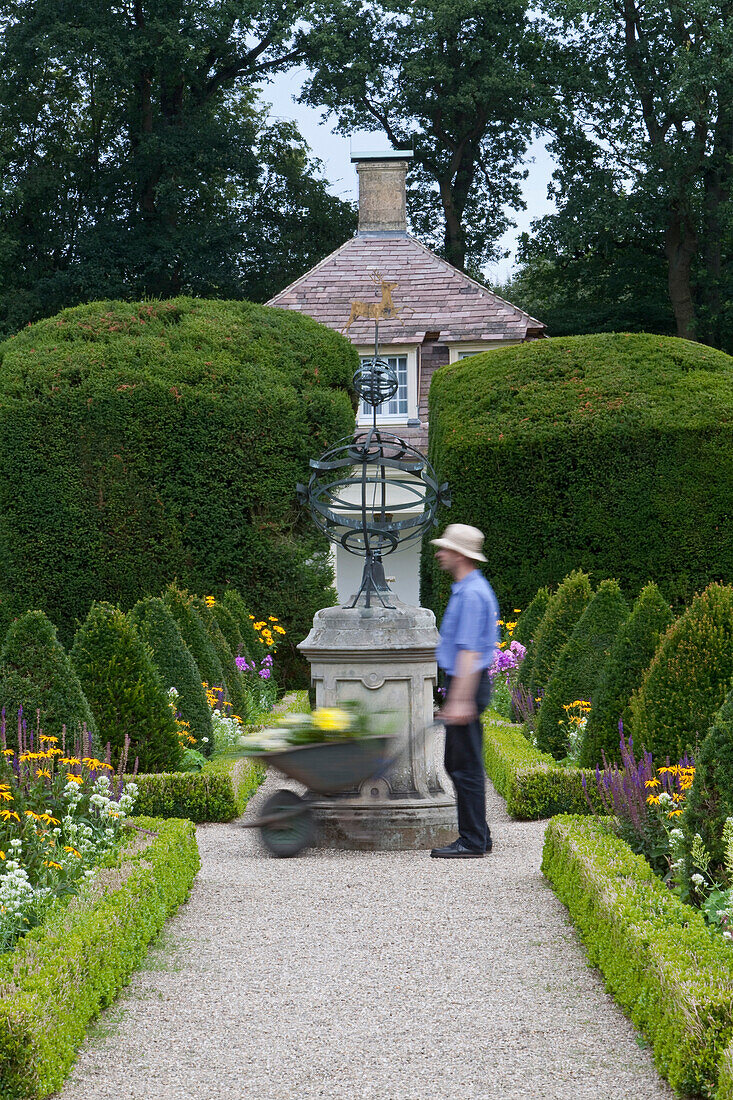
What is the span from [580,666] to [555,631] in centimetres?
124

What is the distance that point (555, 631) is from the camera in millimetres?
9734

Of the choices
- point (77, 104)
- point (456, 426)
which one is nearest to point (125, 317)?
point (456, 426)

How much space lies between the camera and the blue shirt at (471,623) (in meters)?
5.94

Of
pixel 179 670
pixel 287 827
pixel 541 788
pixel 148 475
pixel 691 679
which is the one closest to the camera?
pixel 691 679

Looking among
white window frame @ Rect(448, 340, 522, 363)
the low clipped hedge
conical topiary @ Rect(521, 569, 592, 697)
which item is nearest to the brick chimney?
white window frame @ Rect(448, 340, 522, 363)

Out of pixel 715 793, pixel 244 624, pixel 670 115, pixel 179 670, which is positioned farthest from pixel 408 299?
pixel 715 793

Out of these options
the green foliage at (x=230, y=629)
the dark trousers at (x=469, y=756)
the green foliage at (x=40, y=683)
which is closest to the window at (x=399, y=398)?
the green foliage at (x=230, y=629)

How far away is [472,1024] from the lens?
3.85 m

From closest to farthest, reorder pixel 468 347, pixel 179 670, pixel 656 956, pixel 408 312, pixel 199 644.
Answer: pixel 656 956 < pixel 179 670 < pixel 199 644 < pixel 468 347 < pixel 408 312

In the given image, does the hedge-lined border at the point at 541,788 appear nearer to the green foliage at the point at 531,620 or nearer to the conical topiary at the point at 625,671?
the conical topiary at the point at 625,671

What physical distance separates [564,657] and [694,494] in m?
4.92

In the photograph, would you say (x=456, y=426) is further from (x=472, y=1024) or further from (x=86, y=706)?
(x=472, y=1024)

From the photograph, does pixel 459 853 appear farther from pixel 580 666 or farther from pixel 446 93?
pixel 446 93

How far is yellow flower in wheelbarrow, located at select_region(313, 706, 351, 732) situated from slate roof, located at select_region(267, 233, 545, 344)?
46.7 feet
